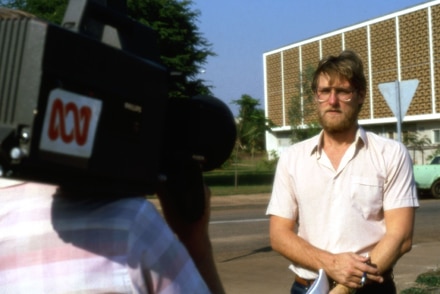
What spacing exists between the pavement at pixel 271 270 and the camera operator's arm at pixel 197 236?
26.3ft

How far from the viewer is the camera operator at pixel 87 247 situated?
1.46 metres

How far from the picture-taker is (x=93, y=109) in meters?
1.30

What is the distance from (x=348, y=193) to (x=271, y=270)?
809 cm

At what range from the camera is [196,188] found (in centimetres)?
167

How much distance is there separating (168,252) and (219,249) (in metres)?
12.8

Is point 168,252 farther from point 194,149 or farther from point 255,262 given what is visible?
point 255,262

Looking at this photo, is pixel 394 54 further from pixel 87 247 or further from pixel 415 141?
pixel 87 247

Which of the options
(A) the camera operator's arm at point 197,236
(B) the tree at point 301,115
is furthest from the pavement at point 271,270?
(B) the tree at point 301,115

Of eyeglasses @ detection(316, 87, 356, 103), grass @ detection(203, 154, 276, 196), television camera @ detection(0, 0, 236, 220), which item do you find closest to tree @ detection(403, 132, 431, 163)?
grass @ detection(203, 154, 276, 196)

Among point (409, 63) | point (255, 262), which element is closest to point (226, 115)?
point (255, 262)

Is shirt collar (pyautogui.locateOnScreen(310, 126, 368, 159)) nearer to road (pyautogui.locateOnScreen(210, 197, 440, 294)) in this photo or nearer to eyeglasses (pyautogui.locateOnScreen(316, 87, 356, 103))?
eyeglasses (pyautogui.locateOnScreen(316, 87, 356, 103))

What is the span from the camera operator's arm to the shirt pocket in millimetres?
1832

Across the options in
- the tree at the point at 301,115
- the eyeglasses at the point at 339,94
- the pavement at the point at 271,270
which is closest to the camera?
the eyeglasses at the point at 339,94

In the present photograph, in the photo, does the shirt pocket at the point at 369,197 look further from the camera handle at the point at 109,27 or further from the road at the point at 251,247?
the road at the point at 251,247
